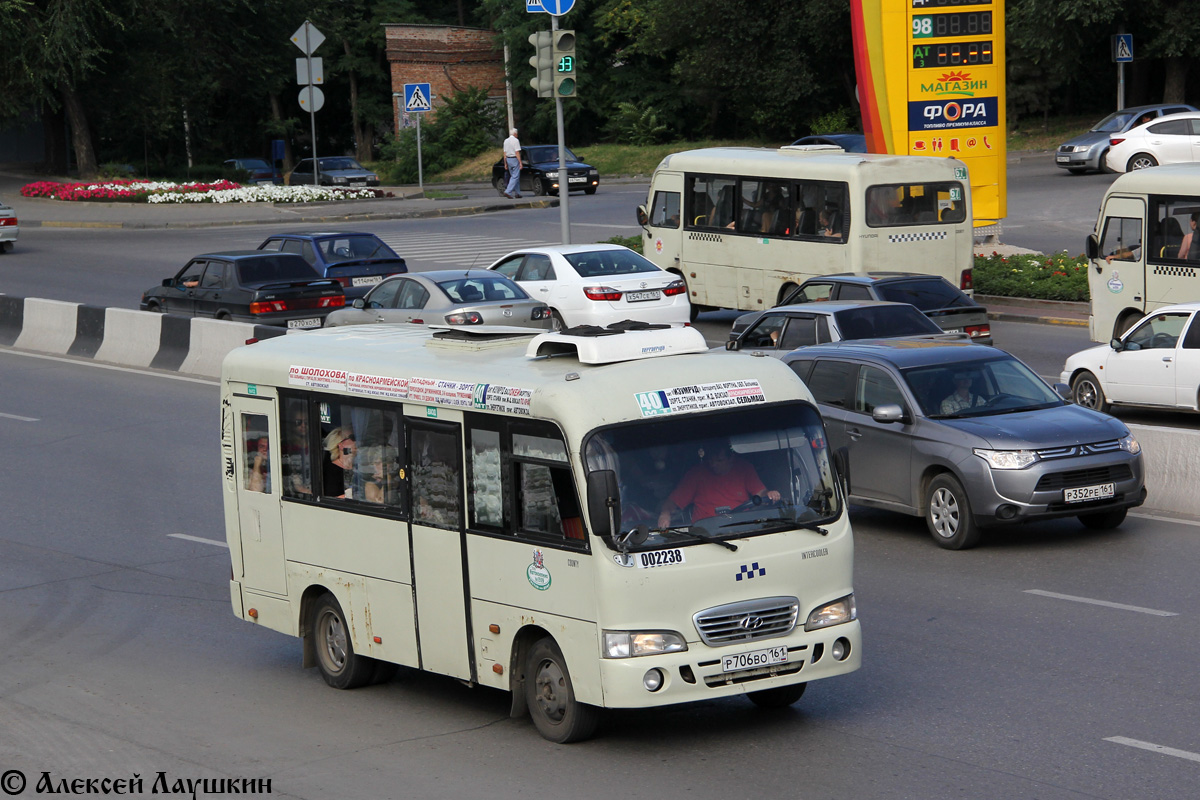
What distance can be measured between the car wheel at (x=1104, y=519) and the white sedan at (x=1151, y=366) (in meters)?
4.40

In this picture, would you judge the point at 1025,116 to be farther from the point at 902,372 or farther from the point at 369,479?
the point at 369,479

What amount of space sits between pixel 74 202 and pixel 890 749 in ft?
148

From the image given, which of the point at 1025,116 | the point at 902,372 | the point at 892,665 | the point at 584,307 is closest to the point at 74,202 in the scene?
the point at 584,307

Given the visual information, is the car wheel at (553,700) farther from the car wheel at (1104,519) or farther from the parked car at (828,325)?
the parked car at (828,325)

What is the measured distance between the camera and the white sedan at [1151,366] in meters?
16.9

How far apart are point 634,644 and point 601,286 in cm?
1573

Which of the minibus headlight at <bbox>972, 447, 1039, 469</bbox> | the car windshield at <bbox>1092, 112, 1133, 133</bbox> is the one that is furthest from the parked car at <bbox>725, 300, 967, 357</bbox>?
the car windshield at <bbox>1092, 112, 1133, 133</bbox>

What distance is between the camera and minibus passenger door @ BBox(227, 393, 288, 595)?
987cm

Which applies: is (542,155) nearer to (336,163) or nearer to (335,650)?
(336,163)

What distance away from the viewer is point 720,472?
8.05 meters

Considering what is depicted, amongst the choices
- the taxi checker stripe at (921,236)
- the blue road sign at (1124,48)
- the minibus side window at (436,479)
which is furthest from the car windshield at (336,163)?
the minibus side window at (436,479)

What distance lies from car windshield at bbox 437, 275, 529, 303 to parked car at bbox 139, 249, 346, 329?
12.0 ft
